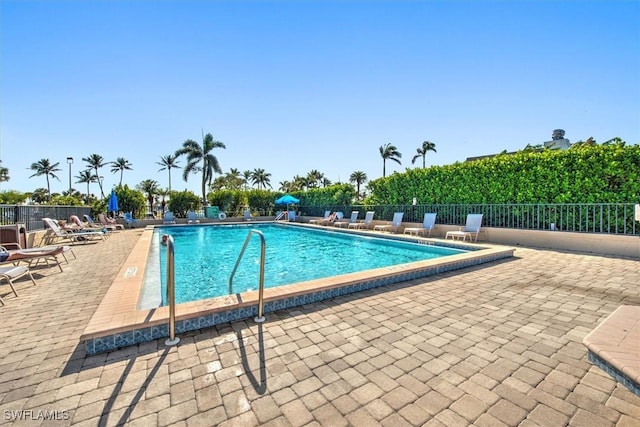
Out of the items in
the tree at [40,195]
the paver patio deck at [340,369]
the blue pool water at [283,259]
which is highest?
the tree at [40,195]

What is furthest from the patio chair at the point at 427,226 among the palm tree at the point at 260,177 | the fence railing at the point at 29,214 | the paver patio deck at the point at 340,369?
the palm tree at the point at 260,177

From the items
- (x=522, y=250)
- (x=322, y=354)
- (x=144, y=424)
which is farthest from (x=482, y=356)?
(x=522, y=250)

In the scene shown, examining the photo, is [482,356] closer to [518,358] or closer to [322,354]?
[518,358]

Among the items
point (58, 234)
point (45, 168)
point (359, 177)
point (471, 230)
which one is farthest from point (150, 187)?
point (471, 230)

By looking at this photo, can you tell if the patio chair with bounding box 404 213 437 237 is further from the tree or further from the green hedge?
the tree

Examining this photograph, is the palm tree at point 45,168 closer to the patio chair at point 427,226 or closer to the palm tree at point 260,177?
the palm tree at point 260,177

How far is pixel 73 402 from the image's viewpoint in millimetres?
1957

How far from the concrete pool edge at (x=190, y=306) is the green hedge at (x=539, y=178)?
664cm

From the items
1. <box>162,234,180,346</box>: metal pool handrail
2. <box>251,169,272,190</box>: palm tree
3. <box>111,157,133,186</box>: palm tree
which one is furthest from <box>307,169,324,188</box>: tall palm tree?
<box>162,234,180,346</box>: metal pool handrail

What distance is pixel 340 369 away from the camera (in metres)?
2.33

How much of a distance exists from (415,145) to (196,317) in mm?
45881

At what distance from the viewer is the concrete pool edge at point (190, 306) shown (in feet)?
9.01

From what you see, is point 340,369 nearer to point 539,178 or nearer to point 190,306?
point 190,306

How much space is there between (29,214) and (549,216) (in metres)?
19.0
